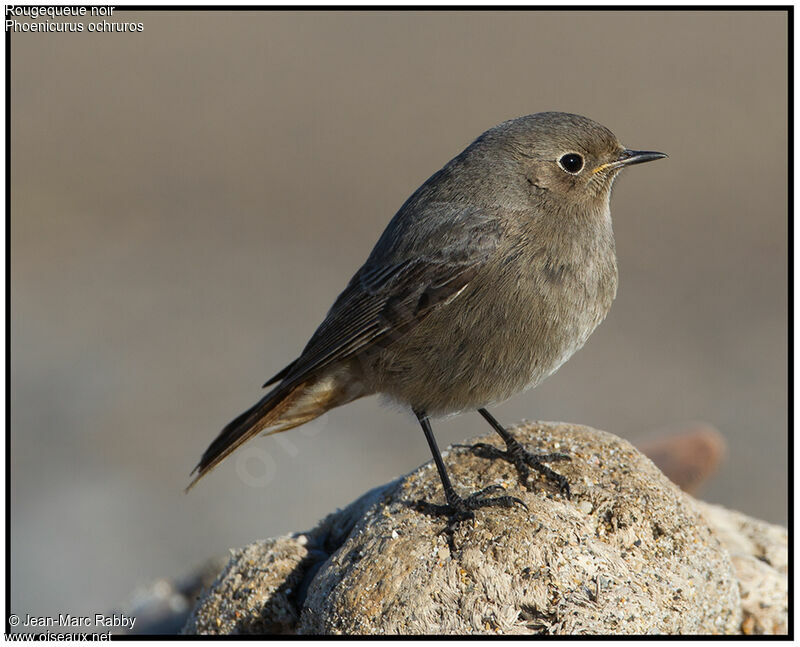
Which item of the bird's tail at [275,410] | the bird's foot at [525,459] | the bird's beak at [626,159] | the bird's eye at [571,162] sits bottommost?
the bird's tail at [275,410]

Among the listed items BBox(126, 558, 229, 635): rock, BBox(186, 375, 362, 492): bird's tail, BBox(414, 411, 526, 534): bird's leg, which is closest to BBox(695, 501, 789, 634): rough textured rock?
BBox(414, 411, 526, 534): bird's leg

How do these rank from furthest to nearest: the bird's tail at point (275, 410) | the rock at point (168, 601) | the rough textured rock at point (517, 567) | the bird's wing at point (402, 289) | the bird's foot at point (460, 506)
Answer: the rock at point (168, 601) < the bird's tail at point (275, 410) < the bird's wing at point (402, 289) < the bird's foot at point (460, 506) < the rough textured rock at point (517, 567)

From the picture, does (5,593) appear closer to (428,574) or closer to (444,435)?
(428,574)

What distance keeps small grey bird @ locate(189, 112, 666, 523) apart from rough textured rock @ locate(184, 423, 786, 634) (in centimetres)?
18

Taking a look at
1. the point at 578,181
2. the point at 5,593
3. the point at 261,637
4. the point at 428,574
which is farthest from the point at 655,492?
the point at 5,593

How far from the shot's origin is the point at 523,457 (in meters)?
5.20

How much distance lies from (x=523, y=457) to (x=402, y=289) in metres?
1.04

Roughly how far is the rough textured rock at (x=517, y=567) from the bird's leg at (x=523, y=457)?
47 mm

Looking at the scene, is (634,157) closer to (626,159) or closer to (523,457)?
(626,159)

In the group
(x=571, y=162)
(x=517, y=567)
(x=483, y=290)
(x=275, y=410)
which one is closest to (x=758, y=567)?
(x=517, y=567)

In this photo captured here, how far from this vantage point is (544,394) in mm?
12984

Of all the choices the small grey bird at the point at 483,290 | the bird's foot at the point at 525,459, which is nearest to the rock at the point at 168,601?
the small grey bird at the point at 483,290

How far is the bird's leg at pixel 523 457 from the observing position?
502 centimetres

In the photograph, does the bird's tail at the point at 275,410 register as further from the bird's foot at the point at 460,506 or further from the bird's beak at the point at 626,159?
the bird's beak at the point at 626,159
